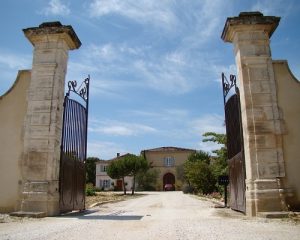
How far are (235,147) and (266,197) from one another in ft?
7.06

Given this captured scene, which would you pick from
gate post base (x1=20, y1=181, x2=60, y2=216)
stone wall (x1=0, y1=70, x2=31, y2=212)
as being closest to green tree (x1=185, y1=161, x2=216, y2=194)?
gate post base (x1=20, y1=181, x2=60, y2=216)

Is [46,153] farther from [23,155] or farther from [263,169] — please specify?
[263,169]

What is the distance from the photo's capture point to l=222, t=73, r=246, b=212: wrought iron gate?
812 centimetres

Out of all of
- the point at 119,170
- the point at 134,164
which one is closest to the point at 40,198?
the point at 134,164

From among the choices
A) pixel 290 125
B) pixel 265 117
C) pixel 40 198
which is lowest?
pixel 40 198

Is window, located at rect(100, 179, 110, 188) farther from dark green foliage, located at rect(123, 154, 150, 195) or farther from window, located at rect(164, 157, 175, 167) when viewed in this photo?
dark green foliage, located at rect(123, 154, 150, 195)

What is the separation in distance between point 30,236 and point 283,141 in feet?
19.1

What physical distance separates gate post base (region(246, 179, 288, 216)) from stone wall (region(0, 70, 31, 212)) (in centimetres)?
565

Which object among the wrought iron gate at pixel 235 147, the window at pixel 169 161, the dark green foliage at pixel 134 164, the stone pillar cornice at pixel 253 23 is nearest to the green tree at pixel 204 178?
the dark green foliage at pixel 134 164

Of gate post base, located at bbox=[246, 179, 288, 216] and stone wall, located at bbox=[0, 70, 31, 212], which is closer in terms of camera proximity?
gate post base, located at bbox=[246, 179, 288, 216]

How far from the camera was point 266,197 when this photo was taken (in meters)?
7.02

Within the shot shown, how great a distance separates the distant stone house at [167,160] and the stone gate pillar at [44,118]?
140 ft

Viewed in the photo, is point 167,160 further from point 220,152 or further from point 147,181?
point 220,152

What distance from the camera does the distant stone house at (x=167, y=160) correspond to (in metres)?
50.8
